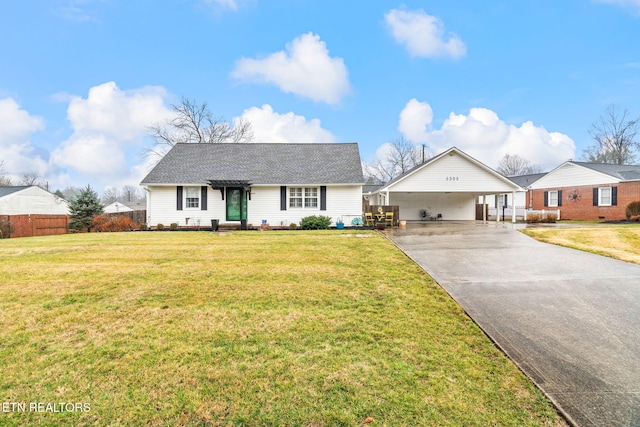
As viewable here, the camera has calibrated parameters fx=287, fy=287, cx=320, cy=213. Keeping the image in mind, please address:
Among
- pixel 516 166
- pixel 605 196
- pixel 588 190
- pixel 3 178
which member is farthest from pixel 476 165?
pixel 3 178

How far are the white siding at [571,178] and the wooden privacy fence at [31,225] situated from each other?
38.3 metres

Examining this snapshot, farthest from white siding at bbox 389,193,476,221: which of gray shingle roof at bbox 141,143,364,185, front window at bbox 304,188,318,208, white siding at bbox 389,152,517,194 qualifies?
front window at bbox 304,188,318,208

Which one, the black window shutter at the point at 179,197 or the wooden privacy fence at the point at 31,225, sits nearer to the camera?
the wooden privacy fence at the point at 31,225

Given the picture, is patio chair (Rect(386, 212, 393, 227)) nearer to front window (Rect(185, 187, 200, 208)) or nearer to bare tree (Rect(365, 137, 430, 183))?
front window (Rect(185, 187, 200, 208))

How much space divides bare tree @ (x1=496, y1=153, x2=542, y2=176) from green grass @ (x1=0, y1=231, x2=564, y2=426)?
61.8 m

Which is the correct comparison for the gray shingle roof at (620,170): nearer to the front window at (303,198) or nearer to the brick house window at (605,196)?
the brick house window at (605,196)

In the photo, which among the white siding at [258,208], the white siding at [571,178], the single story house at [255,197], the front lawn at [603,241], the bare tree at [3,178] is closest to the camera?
the front lawn at [603,241]

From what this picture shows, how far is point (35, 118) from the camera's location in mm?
23266

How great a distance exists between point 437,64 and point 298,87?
9916mm

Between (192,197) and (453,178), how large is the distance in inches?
649

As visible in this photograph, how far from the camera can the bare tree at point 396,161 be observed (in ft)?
142

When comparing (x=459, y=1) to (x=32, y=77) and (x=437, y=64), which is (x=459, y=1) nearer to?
(x=437, y=64)

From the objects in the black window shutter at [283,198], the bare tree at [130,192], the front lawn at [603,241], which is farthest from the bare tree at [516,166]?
the bare tree at [130,192]

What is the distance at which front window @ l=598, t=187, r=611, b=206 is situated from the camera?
70.9ft
